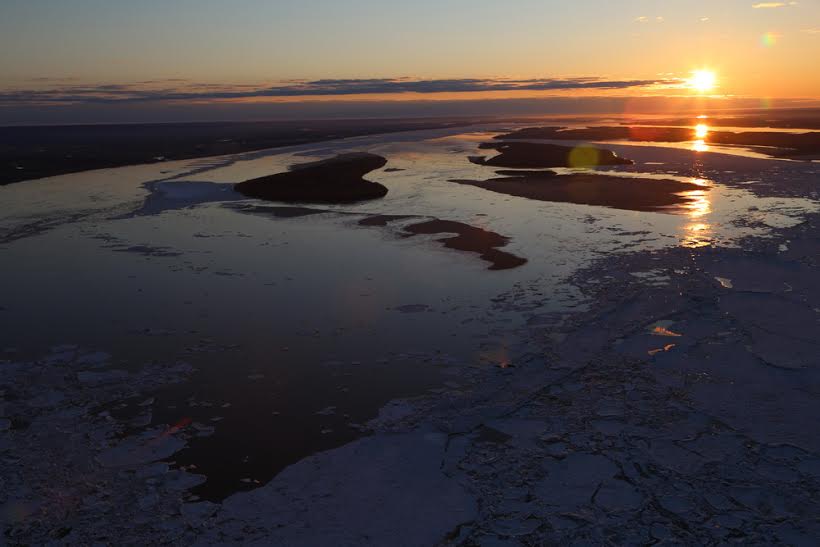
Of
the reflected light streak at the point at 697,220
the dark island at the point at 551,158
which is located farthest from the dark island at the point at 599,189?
the dark island at the point at 551,158

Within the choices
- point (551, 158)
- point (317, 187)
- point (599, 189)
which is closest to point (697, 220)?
point (599, 189)

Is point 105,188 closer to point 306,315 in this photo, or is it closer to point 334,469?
point 306,315

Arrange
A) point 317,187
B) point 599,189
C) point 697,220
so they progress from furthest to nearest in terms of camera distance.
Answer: point 317,187, point 599,189, point 697,220

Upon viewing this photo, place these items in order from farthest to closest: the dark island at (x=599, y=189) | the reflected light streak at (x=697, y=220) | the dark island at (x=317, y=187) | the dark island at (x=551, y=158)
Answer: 1. the dark island at (x=551, y=158)
2. the dark island at (x=317, y=187)
3. the dark island at (x=599, y=189)
4. the reflected light streak at (x=697, y=220)

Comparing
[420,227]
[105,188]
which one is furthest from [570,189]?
[105,188]

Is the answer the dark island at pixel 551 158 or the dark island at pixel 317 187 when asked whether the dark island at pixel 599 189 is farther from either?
the dark island at pixel 317 187

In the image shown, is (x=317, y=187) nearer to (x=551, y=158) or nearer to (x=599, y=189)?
(x=599, y=189)

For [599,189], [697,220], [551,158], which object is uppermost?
[551,158]
